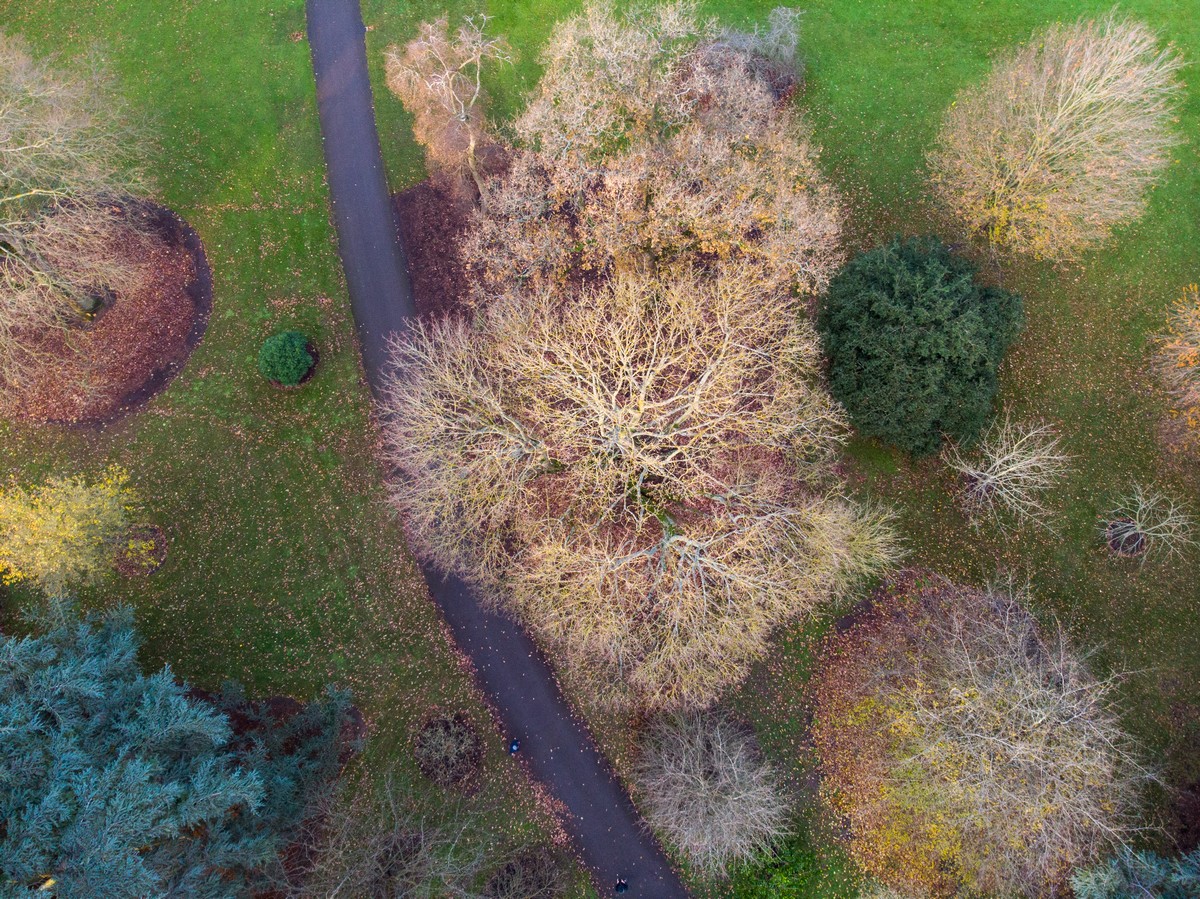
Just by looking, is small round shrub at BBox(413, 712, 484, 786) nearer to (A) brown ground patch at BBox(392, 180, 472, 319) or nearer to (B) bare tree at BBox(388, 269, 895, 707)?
(B) bare tree at BBox(388, 269, 895, 707)

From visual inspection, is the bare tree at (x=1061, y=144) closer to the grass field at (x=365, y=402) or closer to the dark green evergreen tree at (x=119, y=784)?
the grass field at (x=365, y=402)

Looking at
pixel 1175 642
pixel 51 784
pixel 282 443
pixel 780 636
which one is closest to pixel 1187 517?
pixel 1175 642

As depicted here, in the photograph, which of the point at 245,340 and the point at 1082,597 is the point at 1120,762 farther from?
the point at 245,340

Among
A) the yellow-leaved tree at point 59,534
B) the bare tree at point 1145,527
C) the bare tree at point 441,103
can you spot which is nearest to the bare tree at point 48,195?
the yellow-leaved tree at point 59,534

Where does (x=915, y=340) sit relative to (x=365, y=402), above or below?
below

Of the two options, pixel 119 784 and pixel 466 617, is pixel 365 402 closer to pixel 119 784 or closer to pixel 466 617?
pixel 466 617

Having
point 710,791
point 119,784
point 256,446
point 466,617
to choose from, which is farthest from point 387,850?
point 256,446
